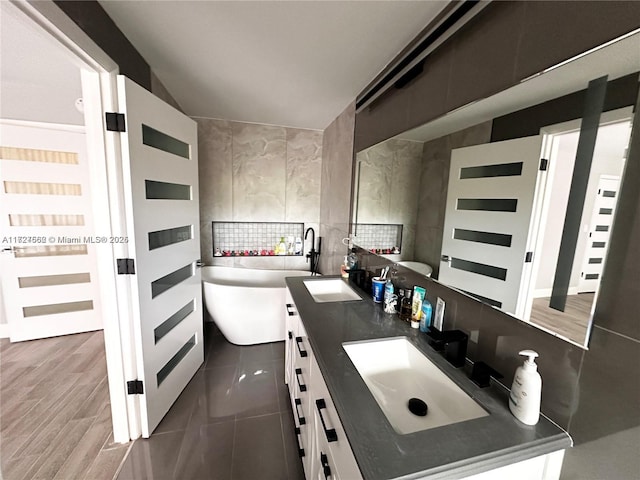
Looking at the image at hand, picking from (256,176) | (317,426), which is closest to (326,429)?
(317,426)

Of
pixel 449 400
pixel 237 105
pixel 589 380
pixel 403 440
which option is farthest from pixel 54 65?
pixel 589 380

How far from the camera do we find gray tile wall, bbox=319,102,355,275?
2391 millimetres

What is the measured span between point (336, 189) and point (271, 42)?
1.46 m

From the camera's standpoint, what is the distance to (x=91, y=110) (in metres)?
1.34

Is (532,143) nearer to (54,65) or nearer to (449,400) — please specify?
(449,400)

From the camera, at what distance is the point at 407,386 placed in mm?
1071

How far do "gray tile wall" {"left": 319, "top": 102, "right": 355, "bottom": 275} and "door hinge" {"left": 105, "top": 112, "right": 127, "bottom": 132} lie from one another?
1629mm

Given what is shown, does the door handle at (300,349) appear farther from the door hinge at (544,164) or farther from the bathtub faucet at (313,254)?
the bathtub faucet at (313,254)

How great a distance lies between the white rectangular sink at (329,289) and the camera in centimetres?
196

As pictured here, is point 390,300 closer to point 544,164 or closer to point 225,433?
point 544,164

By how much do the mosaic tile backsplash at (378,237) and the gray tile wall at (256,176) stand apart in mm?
1357

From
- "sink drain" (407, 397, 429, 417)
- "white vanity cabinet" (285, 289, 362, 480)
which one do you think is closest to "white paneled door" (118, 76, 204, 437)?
"white vanity cabinet" (285, 289, 362, 480)

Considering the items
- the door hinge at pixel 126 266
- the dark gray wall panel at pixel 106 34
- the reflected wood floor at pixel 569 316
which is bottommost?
the door hinge at pixel 126 266

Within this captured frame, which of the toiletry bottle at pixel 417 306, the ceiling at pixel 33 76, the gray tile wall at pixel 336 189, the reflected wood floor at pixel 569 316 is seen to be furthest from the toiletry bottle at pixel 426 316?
the ceiling at pixel 33 76
